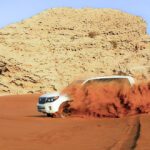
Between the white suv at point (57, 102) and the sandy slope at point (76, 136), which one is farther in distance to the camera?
the white suv at point (57, 102)

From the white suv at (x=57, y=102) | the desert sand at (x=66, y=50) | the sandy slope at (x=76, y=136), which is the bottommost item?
the desert sand at (x=66, y=50)

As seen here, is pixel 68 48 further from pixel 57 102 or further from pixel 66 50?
pixel 57 102

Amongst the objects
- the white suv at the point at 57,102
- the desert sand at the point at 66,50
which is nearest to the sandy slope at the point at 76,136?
the white suv at the point at 57,102

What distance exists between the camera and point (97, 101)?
20.7 m

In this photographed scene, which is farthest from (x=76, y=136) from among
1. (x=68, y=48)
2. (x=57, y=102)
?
(x=68, y=48)

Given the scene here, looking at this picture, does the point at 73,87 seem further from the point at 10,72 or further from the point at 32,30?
the point at 32,30

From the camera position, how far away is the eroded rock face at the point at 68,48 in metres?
45.2

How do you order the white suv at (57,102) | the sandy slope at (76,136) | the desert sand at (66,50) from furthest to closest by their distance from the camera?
the desert sand at (66,50), the white suv at (57,102), the sandy slope at (76,136)

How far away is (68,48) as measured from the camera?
163ft

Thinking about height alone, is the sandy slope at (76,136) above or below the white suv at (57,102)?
above

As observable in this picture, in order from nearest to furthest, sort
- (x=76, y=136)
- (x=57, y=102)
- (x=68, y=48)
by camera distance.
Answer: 1. (x=76, y=136)
2. (x=57, y=102)
3. (x=68, y=48)

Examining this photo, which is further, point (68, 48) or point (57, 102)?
point (68, 48)

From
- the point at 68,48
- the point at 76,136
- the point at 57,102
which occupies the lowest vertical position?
the point at 68,48

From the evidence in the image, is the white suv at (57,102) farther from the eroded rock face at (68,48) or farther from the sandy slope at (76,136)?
the eroded rock face at (68,48)
